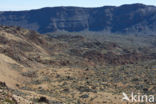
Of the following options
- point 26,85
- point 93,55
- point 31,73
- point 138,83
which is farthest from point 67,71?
point 93,55

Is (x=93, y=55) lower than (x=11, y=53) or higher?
lower

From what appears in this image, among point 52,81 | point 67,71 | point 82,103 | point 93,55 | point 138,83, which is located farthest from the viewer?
point 93,55

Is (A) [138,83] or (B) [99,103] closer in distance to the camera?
(B) [99,103]

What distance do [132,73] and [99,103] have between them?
1624cm

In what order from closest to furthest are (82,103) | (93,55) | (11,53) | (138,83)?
(82,103) < (138,83) < (11,53) < (93,55)

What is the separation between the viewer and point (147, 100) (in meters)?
30.8

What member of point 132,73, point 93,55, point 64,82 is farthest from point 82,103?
point 93,55

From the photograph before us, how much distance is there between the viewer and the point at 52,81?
42031 millimetres

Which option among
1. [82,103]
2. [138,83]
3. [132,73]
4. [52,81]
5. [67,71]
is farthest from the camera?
[67,71]

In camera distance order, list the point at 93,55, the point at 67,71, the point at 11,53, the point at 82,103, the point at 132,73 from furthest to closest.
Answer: the point at 93,55
the point at 11,53
the point at 67,71
the point at 132,73
the point at 82,103

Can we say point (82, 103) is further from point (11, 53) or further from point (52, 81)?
point (11, 53)

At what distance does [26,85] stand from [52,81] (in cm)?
388

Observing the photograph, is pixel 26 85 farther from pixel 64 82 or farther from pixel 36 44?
pixel 36 44

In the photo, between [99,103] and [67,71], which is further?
[67,71]
